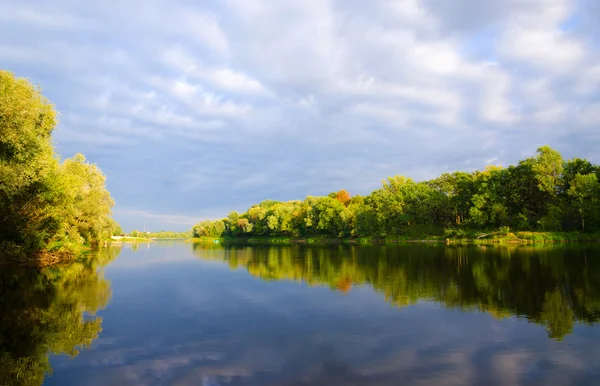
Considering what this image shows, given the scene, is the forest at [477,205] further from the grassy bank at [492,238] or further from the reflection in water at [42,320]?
the reflection in water at [42,320]

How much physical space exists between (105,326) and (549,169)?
8191 centimetres

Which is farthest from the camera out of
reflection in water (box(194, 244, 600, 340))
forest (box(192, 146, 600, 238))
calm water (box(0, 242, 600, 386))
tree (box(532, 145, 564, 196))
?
tree (box(532, 145, 564, 196))

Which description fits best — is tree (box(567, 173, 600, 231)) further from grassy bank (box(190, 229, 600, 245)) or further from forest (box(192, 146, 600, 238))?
grassy bank (box(190, 229, 600, 245))

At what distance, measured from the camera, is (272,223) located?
472ft

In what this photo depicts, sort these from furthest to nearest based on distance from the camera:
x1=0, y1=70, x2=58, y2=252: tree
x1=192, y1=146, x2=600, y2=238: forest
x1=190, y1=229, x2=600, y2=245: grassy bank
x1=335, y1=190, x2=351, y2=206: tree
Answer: x1=335, y1=190, x2=351, y2=206: tree < x1=192, y1=146, x2=600, y2=238: forest < x1=190, y1=229, x2=600, y2=245: grassy bank < x1=0, y1=70, x2=58, y2=252: tree

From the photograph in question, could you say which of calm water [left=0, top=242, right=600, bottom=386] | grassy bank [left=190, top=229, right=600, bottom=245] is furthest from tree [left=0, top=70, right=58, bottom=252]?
grassy bank [left=190, top=229, right=600, bottom=245]

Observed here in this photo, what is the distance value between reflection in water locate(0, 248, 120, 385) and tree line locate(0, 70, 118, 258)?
6358mm

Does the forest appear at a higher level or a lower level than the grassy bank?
higher

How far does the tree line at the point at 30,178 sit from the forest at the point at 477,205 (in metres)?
74.1

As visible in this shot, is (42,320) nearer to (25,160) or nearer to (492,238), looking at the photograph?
(25,160)

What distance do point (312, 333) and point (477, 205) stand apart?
2986 inches

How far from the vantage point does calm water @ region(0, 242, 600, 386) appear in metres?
10.1

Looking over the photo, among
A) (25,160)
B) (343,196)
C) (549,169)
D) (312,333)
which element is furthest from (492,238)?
(343,196)

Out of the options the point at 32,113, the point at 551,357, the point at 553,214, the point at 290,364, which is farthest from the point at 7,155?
the point at 553,214
